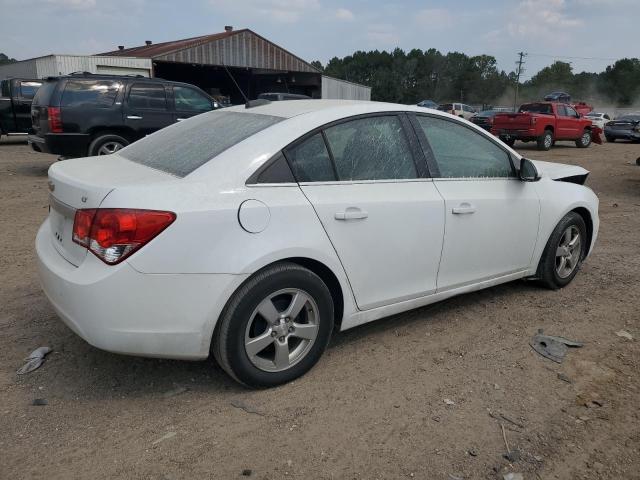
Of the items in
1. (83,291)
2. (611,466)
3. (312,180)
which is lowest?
(611,466)

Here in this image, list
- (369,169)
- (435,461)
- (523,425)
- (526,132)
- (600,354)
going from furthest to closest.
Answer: (526,132)
(600,354)
(369,169)
(523,425)
(435,461)

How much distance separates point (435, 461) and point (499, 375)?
0.97 metres

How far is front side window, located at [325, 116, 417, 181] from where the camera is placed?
11.0ft

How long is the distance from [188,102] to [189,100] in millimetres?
50

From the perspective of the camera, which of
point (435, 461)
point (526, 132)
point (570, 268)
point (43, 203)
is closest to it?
point (435, 461)

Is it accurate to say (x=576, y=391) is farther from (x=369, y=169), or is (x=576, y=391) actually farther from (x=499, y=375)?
(x=369, y=169)

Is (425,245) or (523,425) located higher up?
(425,245)

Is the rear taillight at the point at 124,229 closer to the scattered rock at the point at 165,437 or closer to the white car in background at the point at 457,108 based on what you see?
the scattered rock at the point at 165,437

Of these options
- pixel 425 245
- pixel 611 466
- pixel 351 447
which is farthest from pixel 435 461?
pixel 425 245

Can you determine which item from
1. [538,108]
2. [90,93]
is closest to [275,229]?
[90,93]

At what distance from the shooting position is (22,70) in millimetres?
29188

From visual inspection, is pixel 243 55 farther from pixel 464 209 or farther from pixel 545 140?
pixel 464 209

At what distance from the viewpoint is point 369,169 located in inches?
136

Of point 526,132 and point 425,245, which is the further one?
point 526,132
